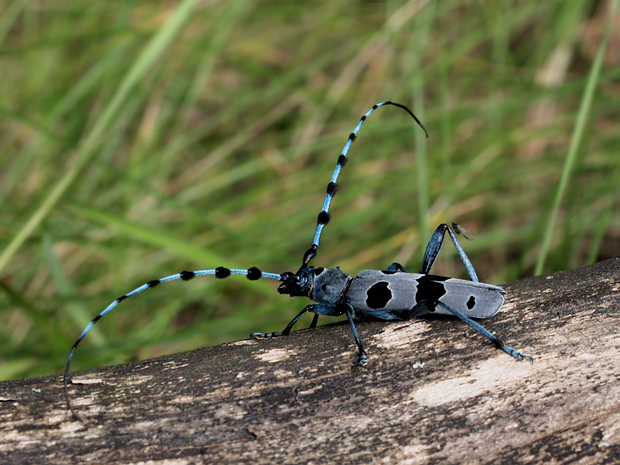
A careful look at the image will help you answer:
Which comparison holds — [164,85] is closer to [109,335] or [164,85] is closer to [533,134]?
[109,335]

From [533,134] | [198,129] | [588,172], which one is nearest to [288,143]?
[198,129]

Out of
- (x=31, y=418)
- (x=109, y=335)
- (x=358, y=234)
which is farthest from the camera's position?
(x=358, y=234)

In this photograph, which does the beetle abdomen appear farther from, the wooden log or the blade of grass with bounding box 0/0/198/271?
the blade of grass with bounding box 0/0/198/271

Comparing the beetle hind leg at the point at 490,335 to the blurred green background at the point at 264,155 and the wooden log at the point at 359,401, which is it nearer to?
the wooden log at the point at 359,401

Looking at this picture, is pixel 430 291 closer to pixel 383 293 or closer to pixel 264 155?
pixel 383 293

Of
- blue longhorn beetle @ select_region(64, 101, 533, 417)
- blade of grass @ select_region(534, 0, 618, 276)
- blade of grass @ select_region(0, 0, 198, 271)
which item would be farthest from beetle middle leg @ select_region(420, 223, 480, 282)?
blade of grass @ select_region(0, 0, 198, 271)

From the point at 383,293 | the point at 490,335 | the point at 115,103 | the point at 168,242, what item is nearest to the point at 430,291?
the point at 383,293
